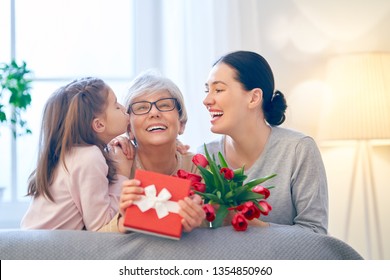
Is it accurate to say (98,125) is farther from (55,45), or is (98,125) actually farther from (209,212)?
(55,45)

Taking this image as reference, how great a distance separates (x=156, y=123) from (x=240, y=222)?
546mm

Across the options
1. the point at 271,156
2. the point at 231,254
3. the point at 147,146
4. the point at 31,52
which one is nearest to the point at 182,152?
the point at 147,146

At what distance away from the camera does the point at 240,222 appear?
5.05 feet

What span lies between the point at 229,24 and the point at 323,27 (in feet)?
1.65

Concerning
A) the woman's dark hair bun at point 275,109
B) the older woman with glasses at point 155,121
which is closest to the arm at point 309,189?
the woman's dark hair bun at point 275,109

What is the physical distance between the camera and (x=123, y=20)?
304 centimetres

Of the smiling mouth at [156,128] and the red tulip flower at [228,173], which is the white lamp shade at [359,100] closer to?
the smiling mouth at [156,128]

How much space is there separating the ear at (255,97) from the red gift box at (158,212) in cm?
73

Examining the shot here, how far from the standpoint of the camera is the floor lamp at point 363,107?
2.86 meters

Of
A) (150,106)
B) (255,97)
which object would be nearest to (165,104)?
(150,106)

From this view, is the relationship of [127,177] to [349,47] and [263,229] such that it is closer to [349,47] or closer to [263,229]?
[263,229]

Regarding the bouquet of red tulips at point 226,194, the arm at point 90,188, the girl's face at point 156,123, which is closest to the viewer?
the bouquet of red tulips at point 226,194

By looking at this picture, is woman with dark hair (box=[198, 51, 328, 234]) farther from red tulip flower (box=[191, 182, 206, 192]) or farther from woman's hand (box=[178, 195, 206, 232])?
woman's hand (box=[178, 195, 206, 232])

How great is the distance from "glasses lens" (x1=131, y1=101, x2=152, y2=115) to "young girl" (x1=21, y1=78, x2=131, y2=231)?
0.12 meters
